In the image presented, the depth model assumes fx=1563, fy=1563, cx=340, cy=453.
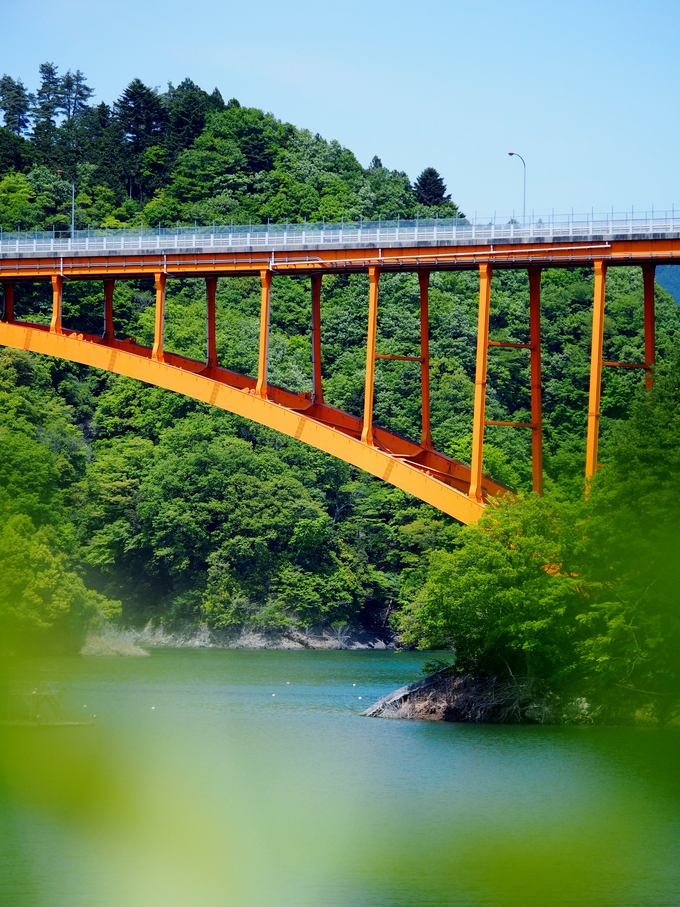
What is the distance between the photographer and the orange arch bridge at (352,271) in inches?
1492

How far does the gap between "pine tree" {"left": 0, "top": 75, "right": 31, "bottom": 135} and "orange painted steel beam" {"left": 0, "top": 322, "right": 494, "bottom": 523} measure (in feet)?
267

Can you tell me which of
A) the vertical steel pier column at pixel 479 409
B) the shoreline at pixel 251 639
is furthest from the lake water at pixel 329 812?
the shoreline at pixel 251 639

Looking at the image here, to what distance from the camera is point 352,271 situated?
41.9m

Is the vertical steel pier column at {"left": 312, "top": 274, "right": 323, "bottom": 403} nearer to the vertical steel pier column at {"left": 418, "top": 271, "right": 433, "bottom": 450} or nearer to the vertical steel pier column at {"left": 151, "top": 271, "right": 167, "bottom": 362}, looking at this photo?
the vertical steel pier column at {"left": 418, "top": 271, "right": 433, "bottom": 450}

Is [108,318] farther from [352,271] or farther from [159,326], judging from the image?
[352,271]

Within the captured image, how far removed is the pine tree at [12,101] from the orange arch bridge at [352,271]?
7947 centimetres

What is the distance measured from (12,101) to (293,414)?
88.9 metres

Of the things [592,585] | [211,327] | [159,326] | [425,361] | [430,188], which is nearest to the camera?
[592,585]

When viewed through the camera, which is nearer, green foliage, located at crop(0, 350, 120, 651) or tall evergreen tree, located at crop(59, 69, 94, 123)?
green foliage, located at crop(0, 350, 120, 651)

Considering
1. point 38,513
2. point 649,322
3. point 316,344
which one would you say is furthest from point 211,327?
point 38,513

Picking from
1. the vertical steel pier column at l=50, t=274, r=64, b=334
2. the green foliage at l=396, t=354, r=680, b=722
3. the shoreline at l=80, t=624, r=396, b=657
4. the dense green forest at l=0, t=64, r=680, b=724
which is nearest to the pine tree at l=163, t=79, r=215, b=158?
the dense green forest at l=0, t=64, r=680, b=724

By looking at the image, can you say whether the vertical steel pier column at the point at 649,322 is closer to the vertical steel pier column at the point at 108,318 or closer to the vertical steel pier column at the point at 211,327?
the vertical steel pier column at the point at 211,327

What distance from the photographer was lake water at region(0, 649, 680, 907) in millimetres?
19719

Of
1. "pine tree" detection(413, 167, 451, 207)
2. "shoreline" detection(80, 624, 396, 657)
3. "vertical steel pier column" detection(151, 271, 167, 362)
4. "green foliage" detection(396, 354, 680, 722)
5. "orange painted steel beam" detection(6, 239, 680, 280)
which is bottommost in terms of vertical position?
"shoreline" detection(80, 624, 396, 657)
